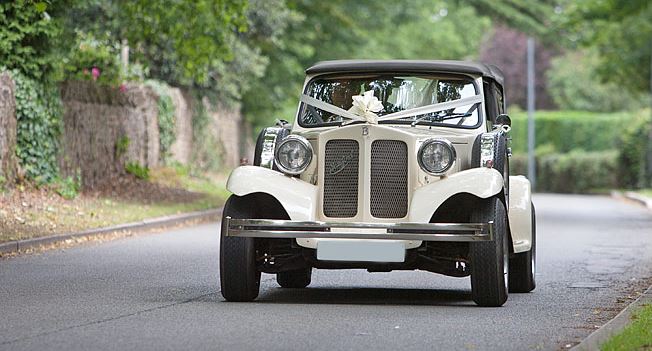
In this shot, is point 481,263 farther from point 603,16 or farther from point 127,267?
point 603,16

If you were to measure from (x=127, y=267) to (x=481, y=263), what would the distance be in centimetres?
540

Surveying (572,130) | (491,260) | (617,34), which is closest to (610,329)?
(491,260)

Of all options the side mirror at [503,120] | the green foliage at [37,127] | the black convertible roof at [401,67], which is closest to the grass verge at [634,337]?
the side mirror at [503,120]

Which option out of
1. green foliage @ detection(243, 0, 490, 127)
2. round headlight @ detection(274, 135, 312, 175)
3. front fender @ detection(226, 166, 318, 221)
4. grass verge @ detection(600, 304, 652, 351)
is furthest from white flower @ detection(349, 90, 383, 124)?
green foliage @ detection(243, 0, 490, 127)

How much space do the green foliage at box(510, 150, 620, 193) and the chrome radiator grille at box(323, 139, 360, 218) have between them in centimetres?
4336

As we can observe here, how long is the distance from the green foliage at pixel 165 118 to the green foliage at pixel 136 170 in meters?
3.31

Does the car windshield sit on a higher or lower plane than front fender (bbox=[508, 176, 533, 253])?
higher

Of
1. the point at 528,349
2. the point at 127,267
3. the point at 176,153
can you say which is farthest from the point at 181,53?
the point at 528,349

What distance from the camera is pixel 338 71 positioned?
13.1 meters

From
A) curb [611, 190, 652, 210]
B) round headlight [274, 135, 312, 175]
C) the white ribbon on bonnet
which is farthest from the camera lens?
curb [611, 190, 652, 210]

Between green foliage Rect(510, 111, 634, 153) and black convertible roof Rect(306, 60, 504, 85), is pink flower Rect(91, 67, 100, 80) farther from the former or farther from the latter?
green foliage Rect(510, 111, 634, 153)

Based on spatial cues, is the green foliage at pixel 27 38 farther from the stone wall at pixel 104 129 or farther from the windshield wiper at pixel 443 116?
the windshield wiper at pixel 443 116

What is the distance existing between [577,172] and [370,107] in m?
45.2

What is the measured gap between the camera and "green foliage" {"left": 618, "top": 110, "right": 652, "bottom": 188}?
51.2m
